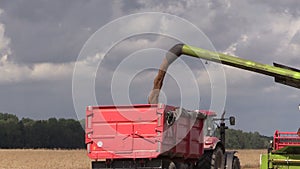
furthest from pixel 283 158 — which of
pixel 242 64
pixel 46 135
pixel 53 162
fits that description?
pixel 46 135

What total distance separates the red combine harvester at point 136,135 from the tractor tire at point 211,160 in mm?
2345

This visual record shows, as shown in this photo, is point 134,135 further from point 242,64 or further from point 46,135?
point 46,135

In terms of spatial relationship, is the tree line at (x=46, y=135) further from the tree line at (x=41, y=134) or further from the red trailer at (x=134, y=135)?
the red trailer at (x=134, y=135)

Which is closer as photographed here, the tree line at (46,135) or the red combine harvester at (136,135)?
the red combine harvester at (136,135)

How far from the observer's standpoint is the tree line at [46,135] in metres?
97.8

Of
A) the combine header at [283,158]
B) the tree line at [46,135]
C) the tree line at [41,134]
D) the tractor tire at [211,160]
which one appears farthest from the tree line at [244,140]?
the combine header at [283,158]

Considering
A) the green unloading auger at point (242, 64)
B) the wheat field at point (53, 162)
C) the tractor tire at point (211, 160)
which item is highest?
the green unloading auger at point (242, 64)

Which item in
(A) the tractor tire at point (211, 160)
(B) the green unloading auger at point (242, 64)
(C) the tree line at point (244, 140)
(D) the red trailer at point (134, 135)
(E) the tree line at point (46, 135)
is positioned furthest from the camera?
(E) the tree line at point (46, 135)

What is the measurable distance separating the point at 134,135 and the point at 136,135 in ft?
0.22

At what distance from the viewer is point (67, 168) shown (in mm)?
40031

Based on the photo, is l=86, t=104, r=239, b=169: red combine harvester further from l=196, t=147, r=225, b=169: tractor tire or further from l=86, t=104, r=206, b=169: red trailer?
l=196, t=147, r=225, b=169: tractor tire

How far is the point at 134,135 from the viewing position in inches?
685

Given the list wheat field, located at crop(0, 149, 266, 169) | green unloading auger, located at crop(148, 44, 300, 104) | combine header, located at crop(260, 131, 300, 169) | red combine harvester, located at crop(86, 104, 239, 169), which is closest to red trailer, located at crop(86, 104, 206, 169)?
red combine harvester, located at crop(86, 104, 239, 169)

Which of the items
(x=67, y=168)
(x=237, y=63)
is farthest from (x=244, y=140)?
(x=237, y=63)
